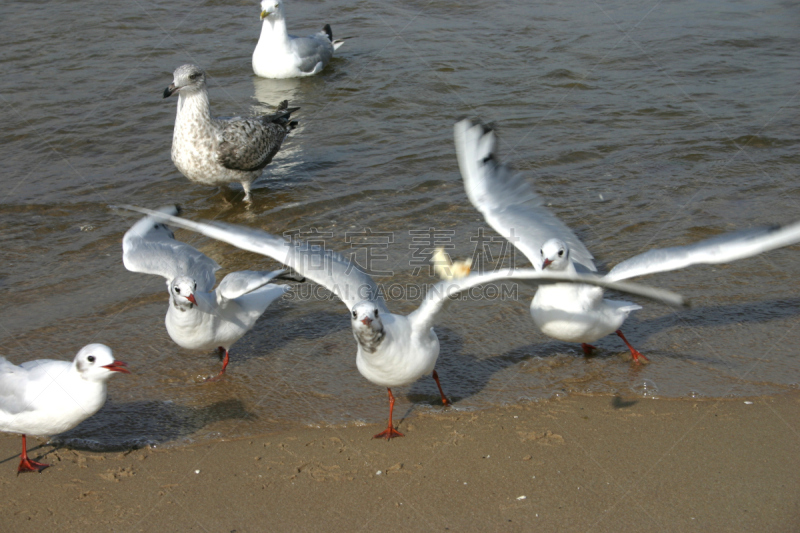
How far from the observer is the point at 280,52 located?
11.1 meters

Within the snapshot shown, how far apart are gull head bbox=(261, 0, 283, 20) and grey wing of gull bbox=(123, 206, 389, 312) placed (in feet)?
23.6

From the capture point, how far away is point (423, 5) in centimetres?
1332

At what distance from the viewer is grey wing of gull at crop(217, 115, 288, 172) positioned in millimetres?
7621

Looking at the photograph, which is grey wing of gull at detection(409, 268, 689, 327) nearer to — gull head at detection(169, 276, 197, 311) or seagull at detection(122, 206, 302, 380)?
seagull at detection(122, 206, 302, 380)

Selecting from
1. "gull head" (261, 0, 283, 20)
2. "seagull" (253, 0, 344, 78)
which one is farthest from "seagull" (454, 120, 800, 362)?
"gull head" (261, 0, 283, 20)

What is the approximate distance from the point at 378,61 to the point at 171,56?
3168mm

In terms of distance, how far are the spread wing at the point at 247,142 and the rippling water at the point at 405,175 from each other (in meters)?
0.42

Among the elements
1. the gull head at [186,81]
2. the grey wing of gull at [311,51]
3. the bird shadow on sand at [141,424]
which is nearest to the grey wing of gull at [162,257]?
the bird shadow on sand at [141,424]

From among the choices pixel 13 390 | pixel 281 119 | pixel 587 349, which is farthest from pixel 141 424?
pixel 281 119

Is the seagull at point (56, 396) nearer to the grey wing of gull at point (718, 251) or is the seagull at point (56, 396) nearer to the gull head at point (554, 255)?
the gull head at point (554, 255)

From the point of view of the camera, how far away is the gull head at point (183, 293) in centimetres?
452

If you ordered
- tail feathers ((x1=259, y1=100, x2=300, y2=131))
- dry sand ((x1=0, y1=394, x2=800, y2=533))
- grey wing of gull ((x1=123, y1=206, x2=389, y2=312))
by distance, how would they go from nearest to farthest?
dry sand ((x1=0, y1=394, x2=800, y2=533)) → grey wing of gull ((x1=123, y1=206, x2=389, y2=312)) → tail feathers ((x1=259, y1=100, x2=300, y2=131))

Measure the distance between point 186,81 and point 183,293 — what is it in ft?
12.9

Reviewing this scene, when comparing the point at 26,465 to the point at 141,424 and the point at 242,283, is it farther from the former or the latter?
the point at 242,283
